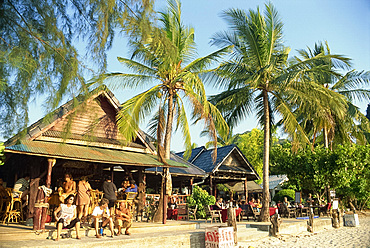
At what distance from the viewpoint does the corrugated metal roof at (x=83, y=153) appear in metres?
9.27

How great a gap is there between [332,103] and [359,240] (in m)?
6.24

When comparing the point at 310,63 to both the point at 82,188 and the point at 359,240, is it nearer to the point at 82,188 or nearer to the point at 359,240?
the point at 359,240

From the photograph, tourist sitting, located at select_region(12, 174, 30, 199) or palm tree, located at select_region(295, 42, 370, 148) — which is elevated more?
palm tree, located at select_region(295, 42, 370, 148)

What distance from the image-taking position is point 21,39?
246 inches

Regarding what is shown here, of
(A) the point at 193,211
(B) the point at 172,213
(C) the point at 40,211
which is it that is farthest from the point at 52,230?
(A) the point at 193,211

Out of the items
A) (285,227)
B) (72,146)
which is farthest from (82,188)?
(285,227)

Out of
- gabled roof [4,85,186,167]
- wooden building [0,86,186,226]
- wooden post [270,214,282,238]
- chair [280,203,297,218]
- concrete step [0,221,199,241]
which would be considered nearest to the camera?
concrete step [0,221,199,241]

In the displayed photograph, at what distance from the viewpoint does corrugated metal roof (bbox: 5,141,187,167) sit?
30.4 ft

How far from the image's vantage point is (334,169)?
67.6 ft

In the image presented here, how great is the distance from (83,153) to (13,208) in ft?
9.76

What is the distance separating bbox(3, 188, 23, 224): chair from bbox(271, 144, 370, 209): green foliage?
54.1 ft

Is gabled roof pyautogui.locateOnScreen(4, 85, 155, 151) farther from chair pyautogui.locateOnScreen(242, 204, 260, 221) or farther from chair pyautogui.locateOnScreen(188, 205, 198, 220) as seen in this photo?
chair pyautogui.locateOnScreen(242, 204, 260, 221)

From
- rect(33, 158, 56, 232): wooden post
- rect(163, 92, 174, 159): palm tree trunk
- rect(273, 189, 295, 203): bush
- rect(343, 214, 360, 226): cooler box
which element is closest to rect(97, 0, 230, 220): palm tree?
rect(163, 92, 174, 159): palm tree trunk

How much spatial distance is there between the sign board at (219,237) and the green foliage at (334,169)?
1308 cm
